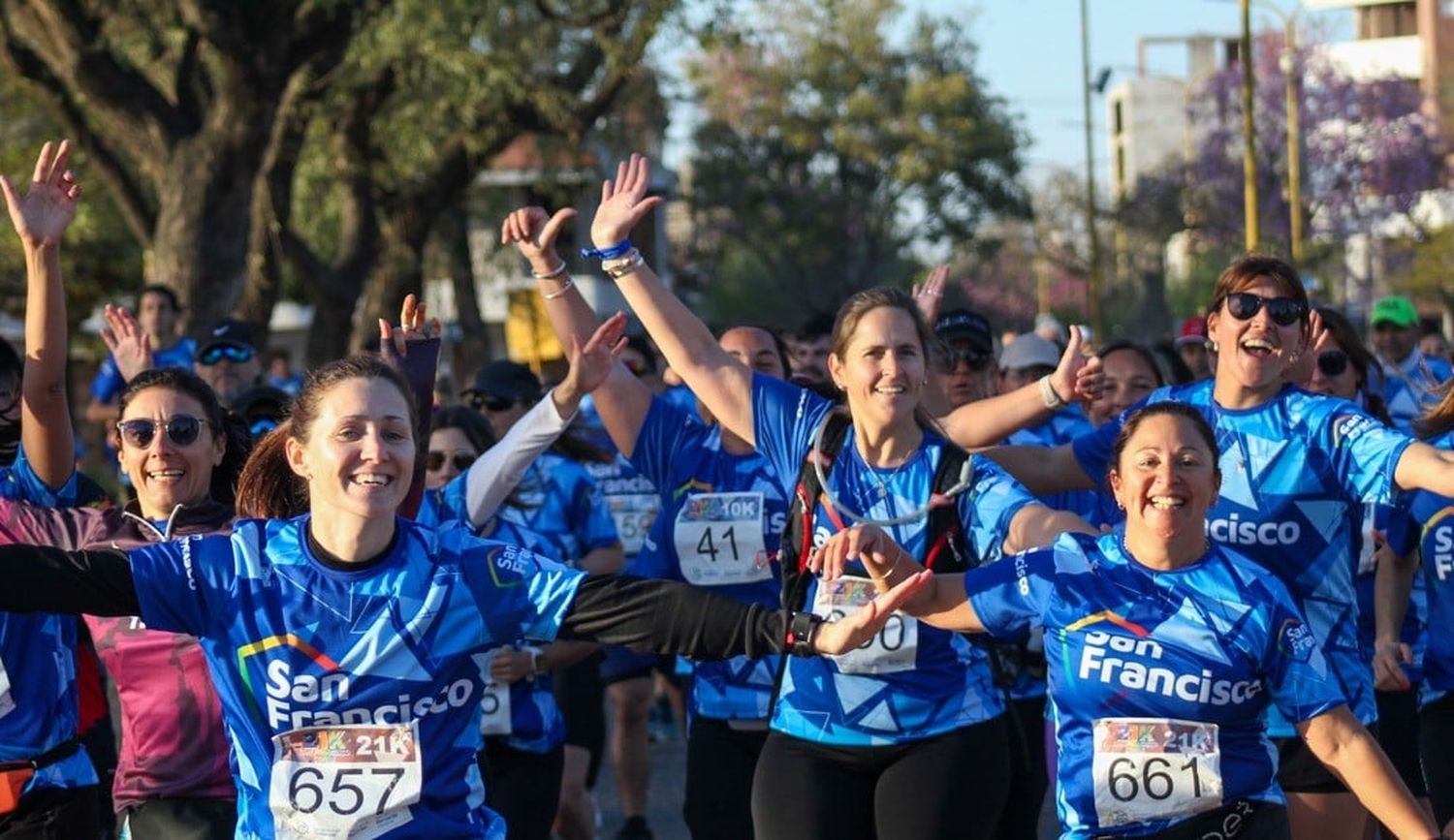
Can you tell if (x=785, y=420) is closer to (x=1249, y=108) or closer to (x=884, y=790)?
(x=884, y=790)

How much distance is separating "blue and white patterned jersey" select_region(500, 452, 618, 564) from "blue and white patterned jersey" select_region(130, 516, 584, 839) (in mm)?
3844

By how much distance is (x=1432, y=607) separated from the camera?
7219 mm

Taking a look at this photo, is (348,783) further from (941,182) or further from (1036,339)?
(941,182)

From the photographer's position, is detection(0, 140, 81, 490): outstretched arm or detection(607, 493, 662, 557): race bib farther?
detection(607, 493, 662, 557): race bib

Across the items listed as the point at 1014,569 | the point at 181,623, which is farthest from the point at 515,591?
the point at 1014,569

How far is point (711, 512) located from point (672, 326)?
1066mm

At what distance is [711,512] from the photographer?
22.7ft

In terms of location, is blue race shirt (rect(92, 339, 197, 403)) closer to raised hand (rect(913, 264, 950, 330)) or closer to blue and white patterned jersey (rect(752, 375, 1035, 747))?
raised hand (rect(913, 264, 950, 330))

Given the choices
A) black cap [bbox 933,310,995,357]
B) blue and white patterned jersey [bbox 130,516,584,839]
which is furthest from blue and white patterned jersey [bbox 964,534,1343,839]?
black cap [bbox 933,310,995,357]

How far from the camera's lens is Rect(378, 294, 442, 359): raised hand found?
18.9 feet

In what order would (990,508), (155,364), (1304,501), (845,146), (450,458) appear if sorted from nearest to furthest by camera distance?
(990,508) → (1304,501) → (450,458) → (155,364) → (845,146)

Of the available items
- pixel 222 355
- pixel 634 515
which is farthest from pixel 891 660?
pixel 222 355

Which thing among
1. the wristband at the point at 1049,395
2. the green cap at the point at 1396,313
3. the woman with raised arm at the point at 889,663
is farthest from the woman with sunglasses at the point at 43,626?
the green cap at the point at 1396,313

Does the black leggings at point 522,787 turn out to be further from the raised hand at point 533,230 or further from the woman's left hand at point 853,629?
the woman's left hand at point 853,629
